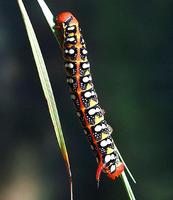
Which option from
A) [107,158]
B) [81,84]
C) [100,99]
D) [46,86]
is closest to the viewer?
[46,86]

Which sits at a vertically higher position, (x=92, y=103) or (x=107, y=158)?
(x=92, y=103)

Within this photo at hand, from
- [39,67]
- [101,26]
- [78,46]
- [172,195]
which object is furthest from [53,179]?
[39,67]

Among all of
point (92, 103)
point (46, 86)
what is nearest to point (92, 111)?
point (92, 103)

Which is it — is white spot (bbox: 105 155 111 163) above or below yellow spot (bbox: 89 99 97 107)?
below

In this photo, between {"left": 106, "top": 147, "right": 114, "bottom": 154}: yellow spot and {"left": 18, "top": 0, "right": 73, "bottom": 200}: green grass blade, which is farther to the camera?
{"left": 106, "top": 147, "right": 114, "bottom": 154}: yellow spot

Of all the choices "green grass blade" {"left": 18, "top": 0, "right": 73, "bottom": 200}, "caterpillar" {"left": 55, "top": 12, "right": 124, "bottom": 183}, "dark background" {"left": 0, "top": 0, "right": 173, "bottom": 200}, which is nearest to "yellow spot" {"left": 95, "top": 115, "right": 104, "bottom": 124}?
"caterpillar" {"left": 55, "top": 12, "right": 124, "bottom": 183}

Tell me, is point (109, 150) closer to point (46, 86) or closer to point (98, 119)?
point (98, 119)

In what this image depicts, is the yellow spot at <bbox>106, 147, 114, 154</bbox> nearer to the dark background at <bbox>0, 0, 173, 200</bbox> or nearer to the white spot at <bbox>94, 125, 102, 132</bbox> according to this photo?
the white spot at <bbox>94, 125, 102, 132</bbox>

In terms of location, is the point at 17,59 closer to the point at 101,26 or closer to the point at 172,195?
the point at 101,26
